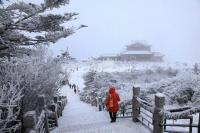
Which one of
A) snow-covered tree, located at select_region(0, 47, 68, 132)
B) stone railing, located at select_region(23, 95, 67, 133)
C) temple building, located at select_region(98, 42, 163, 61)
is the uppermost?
temple building, located at select_region(98, 42, 163, 61)

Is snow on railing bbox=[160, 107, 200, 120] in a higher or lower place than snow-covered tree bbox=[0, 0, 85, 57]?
lower

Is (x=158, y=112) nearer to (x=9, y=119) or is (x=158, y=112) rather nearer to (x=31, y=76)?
(x=9, y=119)

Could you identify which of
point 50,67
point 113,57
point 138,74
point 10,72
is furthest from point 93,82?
point 113,57

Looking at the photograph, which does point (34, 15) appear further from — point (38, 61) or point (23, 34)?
point (38, 61)

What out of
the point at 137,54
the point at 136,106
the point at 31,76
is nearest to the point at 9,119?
the point at 31,76

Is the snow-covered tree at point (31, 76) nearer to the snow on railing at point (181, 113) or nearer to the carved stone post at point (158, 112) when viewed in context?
the carved stone post at point (158, 112)

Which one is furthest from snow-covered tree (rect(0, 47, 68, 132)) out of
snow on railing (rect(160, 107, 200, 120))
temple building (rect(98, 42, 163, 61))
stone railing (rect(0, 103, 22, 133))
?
temple building (rect(98, 42, 163, 61))

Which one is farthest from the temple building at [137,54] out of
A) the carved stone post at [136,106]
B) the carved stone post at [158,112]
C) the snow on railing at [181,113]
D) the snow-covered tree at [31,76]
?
the snow on railing at [181,113]

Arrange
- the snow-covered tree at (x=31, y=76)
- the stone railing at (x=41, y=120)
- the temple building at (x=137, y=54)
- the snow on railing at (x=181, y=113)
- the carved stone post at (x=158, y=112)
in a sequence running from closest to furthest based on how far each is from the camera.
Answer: the stone railing at (x=41, y=120) → the snow on railing at (x=181, y=113) → the carved stone post at (x=158, y=112) → the snow-covered tree at (x=31, y=76) → the temple building at (x=137, y=54)

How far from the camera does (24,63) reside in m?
15.0

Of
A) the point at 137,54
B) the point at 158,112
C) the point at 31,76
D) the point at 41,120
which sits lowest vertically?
the point at 41,120

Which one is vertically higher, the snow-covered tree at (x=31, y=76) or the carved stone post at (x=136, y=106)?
the snow-covered tree at (x=31, y=76)

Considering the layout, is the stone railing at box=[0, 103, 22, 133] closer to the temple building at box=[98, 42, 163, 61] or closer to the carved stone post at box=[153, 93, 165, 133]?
the carved stone post at box=[153, 93, 165, 133]

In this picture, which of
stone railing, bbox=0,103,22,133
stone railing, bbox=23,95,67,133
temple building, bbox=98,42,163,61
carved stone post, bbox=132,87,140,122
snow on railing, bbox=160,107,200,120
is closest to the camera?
stone railing, bbox=0,103,22,133
